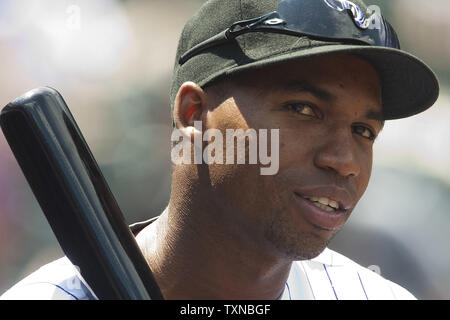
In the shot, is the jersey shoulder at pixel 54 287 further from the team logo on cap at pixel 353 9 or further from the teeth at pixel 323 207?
the team logo on cap at pixel 353 9

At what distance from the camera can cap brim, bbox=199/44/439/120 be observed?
1.69m

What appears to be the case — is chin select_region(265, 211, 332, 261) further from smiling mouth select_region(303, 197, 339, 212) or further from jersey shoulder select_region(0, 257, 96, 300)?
jersey shoulder select_region(0, 257, 96, 300)

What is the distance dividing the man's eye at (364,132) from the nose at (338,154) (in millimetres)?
81

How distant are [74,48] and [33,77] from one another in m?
0.32

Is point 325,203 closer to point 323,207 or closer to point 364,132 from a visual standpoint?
point 323,207

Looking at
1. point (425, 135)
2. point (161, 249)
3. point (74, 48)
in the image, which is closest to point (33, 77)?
point (74, 48)

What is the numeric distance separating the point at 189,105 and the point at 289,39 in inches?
15.2

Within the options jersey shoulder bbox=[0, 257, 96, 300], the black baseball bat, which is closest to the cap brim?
the black baseball bat

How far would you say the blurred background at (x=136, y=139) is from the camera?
3779 millimetres

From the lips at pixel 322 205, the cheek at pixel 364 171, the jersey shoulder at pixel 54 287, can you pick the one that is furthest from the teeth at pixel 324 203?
the jersey shoulder at pixel 54 287

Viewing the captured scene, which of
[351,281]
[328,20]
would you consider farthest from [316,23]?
[351,281]

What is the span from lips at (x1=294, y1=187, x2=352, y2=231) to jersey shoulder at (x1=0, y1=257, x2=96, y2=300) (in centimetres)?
67

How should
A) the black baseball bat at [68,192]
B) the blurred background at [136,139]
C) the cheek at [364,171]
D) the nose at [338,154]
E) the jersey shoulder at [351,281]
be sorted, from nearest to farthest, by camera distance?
the black baseball bat at [68,192] → the nose at [338,154] → the cheek at [364,171] → the jersey shoulder at [351,281] → the blurred background at [136,139]
